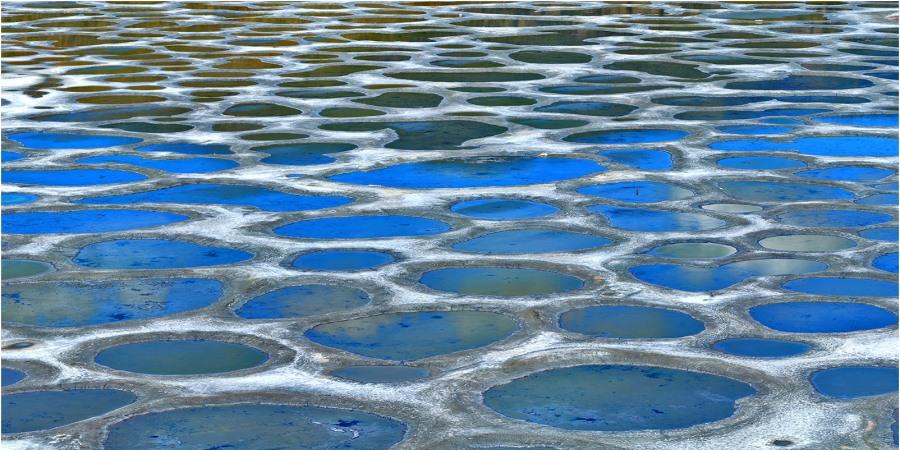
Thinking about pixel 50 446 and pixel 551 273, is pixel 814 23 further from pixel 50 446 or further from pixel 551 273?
pixel 50 446

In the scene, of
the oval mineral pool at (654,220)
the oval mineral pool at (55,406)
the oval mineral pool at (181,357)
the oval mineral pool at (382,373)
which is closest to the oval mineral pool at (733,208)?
the oval mineral pool at (654,220)

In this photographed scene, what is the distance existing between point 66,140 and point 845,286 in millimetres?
4223

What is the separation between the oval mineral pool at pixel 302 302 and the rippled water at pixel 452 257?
12 mm

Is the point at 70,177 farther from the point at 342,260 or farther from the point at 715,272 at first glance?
the point at 715,272

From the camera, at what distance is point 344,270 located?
486 cm

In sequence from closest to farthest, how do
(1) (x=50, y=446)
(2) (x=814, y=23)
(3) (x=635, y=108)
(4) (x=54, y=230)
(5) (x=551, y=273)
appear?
(1) (x=50, y=446)
(5) (x=551, y=273)
(4) (x=54, y=230)
(3) (x=635, y=108)
(2) (x=814, y=23)

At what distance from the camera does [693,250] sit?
5117 mm

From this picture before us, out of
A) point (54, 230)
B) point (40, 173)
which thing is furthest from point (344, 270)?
point (40, 173)

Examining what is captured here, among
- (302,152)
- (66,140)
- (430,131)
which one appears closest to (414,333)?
(302,152)

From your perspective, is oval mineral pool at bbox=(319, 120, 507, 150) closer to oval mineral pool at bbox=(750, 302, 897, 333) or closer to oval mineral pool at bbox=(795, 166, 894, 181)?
oval mineral pool at bbox=(795, 166, 894, 181)

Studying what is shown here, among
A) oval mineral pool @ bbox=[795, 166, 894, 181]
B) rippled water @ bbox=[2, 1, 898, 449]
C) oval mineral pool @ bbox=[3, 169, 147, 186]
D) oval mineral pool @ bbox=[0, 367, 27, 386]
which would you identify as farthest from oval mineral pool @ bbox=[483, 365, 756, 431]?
oval mineral pool @ bbox=[3, 169, 147, 186]

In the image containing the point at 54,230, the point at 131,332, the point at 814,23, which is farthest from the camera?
the point at 814,23

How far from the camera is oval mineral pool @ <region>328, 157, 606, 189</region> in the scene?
6.34 metres

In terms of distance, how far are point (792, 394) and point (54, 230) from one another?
9.50 feet
